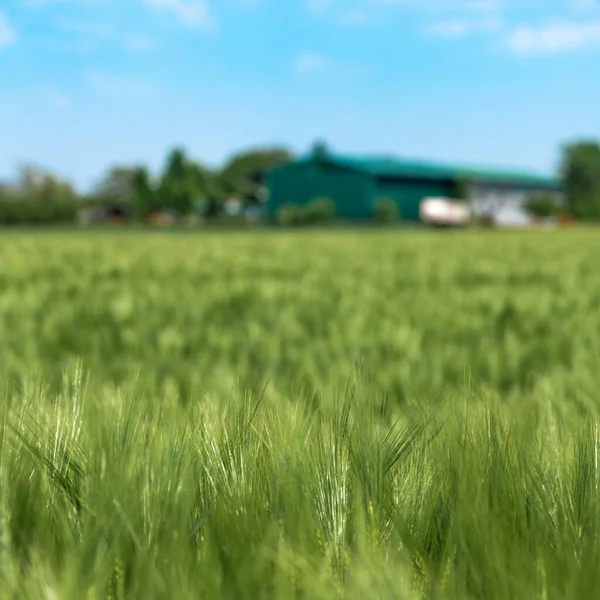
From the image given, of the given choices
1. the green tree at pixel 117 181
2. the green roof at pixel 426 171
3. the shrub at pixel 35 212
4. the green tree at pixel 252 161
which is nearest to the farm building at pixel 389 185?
the green roof at pixel 426 171

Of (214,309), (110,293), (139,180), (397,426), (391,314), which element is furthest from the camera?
(139,180)

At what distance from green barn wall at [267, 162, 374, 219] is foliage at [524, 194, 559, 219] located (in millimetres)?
11969

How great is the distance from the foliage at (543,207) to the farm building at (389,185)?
1.51m

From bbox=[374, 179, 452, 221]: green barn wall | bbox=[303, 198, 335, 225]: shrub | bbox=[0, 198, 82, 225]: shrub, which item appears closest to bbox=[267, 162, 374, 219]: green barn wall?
bbox=[374, 179, 452, 221]: green barn wall

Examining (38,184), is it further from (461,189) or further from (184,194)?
(461,189)

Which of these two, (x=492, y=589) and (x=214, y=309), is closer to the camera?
(x=492, y=589)

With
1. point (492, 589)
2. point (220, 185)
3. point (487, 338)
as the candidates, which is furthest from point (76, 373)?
point (220, 185)

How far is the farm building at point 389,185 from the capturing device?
50.0 metres

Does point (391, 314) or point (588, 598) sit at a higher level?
point (588, 598)

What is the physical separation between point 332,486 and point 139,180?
211 feet

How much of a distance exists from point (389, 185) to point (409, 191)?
1518 mm

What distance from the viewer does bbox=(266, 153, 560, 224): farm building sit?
50.0m

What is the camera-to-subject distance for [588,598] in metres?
0.54

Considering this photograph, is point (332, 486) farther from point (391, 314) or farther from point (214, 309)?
point (214, 309)
